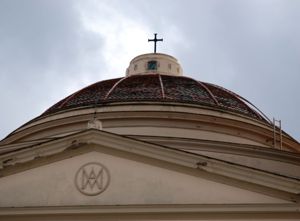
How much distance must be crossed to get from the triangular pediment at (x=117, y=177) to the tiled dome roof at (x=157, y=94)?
7.95 metres

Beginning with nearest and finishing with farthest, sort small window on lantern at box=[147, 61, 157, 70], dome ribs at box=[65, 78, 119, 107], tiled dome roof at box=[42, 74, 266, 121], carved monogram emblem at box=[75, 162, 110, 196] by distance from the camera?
carved monogram emblem at box=[75, 162, 110, 196]
tiled dome roof at box=[42, 74, 266, 121]
dome ribs at box=[65, 78, 119, 107]
small window on lantern at box=[147, 61, 157, 70]

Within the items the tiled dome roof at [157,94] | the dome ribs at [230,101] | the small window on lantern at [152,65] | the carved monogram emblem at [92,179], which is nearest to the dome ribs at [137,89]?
the tiled dome roof at [157,94]

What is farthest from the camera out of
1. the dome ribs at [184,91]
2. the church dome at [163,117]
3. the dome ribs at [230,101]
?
the dome ribs at [230,101]

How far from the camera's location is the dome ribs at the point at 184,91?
23.7m

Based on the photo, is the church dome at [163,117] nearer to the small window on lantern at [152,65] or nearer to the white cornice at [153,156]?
the small window on lantern at [152,65]

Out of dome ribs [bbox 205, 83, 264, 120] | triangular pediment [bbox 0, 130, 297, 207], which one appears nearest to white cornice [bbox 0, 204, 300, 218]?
triangular pediment [bbox 0, 130, 297, 207]

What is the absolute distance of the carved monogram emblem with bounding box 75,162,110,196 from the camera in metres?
14.6

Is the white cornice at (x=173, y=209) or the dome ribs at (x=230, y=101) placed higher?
the dome ribs at (x=230, y=101)

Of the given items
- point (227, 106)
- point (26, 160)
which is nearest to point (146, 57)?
point (227, 106)

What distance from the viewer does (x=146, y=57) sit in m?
29.7

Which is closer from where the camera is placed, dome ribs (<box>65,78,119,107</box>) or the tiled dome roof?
the tiled dome roof

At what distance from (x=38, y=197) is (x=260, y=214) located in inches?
185

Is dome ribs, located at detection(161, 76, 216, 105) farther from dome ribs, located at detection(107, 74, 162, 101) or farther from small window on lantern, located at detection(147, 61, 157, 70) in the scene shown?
small window on lantern, located at detection(147, 61, 157, 70)

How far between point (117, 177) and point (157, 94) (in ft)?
30.6
